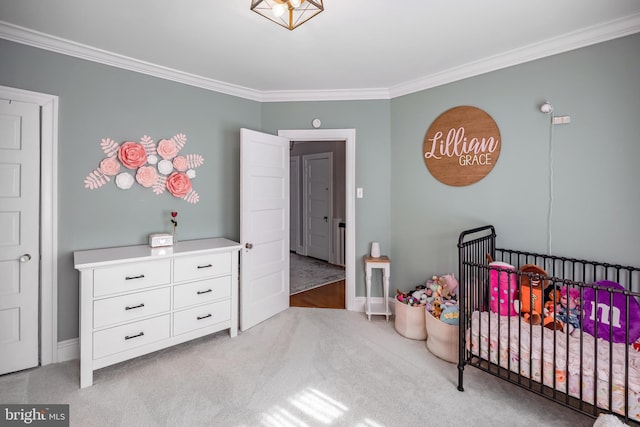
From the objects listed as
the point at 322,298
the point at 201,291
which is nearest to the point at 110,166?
the point at 201,291

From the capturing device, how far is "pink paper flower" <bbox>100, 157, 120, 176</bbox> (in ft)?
8.15

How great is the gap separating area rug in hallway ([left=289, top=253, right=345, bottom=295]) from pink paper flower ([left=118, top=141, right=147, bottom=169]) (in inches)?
91.4

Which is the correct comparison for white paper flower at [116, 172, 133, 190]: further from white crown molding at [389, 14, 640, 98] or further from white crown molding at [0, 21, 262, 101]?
white crown molding at [389, 14, 640, 98]

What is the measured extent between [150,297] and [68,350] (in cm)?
83

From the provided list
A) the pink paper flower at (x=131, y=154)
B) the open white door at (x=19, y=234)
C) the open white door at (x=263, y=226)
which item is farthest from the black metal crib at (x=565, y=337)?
the open white door at (x=19, y=234)

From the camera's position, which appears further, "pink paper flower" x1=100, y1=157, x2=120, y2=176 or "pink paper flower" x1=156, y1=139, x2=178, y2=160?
"pink paper flower" x1=156, y1=139, x2=178, y2=160

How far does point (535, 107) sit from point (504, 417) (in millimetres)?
2158

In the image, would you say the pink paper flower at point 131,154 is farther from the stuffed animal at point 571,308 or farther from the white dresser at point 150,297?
the stuffed animal at point 571,308

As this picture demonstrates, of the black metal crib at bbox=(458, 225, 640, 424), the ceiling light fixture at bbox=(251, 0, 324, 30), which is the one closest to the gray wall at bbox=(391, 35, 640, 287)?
the black metal crib at bbox=(458, 225, 640, 424)

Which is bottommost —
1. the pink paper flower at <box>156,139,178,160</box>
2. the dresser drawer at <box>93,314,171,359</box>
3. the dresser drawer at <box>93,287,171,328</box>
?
the dresser drawer at <box>93,314,171,359</box>

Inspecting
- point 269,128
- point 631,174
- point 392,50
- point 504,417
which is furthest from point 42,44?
point 631,174

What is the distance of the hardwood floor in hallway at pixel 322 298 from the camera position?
141 inches

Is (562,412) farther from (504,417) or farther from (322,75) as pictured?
(322,75)

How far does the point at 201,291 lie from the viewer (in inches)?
101
